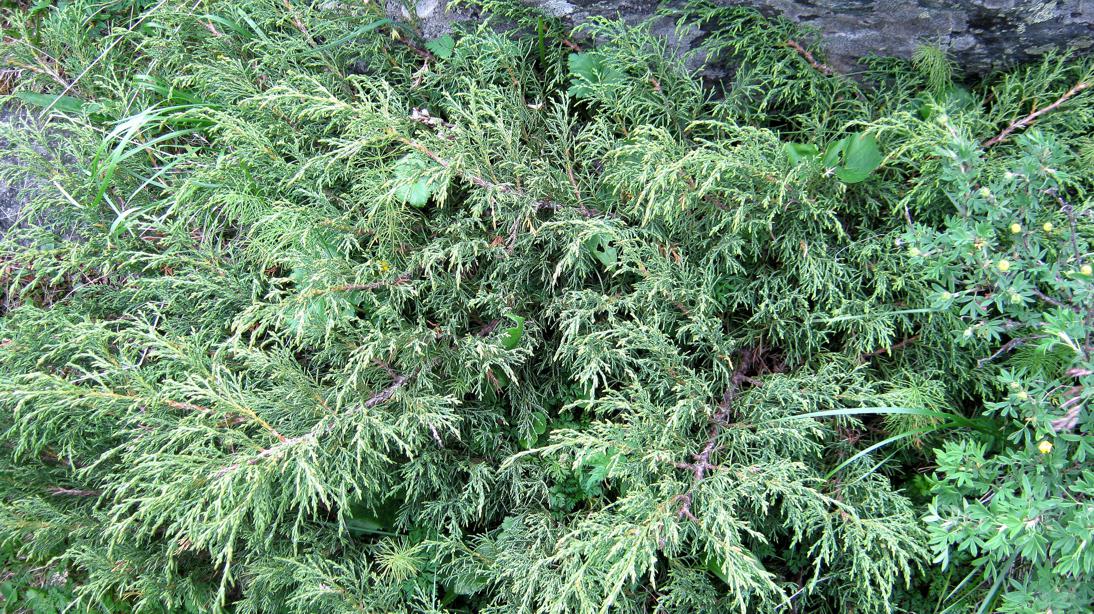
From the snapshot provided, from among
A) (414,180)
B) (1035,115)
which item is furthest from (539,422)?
(1035,115)

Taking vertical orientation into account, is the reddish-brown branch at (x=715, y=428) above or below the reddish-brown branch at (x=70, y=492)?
above

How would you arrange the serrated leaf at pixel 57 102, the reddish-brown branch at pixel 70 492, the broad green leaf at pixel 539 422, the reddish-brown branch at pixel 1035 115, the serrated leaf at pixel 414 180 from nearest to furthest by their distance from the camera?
the reddish-brown branch at pixel 1035 115, the serrated leaf at pixel 414 180, the broad green leaf at pixel 539 422, the reddish-brown branch at pixel 70 492, the serrated leaf at pixel 57 102

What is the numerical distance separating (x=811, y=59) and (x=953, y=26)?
431 mm

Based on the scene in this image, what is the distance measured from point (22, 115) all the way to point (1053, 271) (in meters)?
4.66

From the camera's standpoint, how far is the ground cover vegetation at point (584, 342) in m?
1.80

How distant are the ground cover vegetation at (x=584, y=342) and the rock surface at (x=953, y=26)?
0.07 meters

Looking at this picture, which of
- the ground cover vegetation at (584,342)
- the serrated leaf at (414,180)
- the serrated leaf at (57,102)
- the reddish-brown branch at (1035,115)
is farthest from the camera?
the serrated leaf at (57,102)

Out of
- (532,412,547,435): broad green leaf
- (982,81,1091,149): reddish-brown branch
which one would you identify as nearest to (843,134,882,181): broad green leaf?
(982,81,1091,149): reddish-brown branch

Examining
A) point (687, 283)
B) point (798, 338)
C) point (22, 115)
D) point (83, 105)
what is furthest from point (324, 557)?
point (22, 115)

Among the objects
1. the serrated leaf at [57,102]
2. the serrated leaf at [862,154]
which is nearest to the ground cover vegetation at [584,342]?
the serrated leaf at [862,154]

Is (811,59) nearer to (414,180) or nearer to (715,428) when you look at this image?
(715,428)

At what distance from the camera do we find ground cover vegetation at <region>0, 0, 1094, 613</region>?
5.90 feet

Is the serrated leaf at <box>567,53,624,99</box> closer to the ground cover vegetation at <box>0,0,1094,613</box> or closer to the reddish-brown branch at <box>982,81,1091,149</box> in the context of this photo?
the ground cover vegetation at <box>0,0,1094,613</box>

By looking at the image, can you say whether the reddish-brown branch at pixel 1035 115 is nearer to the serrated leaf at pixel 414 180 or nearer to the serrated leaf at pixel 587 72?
the serrated leaf at pixel 587 72
